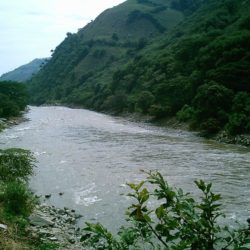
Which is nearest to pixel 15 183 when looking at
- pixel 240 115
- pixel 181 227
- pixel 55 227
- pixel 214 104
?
pixel 55 227

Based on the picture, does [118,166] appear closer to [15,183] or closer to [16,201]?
[15,183]

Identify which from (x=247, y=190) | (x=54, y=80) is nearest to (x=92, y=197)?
(x=247, y=190)

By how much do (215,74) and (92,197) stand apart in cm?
3492

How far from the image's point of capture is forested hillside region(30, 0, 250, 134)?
150 feet

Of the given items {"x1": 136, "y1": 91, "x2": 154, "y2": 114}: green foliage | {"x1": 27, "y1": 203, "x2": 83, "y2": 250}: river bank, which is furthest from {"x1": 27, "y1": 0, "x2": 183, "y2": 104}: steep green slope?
{"x1": 27, "y1": 203, "x2": 83, "y2": 250}: river bank

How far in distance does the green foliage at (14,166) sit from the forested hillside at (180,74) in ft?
77.8

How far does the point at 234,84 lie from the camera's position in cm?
4800

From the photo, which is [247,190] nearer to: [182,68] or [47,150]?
[47,150]

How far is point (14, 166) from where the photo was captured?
23.1 metres

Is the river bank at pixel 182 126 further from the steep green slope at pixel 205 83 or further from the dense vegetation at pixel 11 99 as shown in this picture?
the dense vegetation at pixel 11 99

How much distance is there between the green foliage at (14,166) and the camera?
21547mm

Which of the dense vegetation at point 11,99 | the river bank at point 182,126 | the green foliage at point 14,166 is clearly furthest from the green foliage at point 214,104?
the dense vegetation at point 11,99

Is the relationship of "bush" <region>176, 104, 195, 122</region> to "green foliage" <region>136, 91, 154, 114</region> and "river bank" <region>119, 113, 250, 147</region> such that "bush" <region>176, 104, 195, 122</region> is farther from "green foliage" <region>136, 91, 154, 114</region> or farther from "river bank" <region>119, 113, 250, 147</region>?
"green foliage" <region>136, 91, 154, 114</region>

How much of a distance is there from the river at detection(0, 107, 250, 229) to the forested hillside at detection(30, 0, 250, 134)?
552cm
